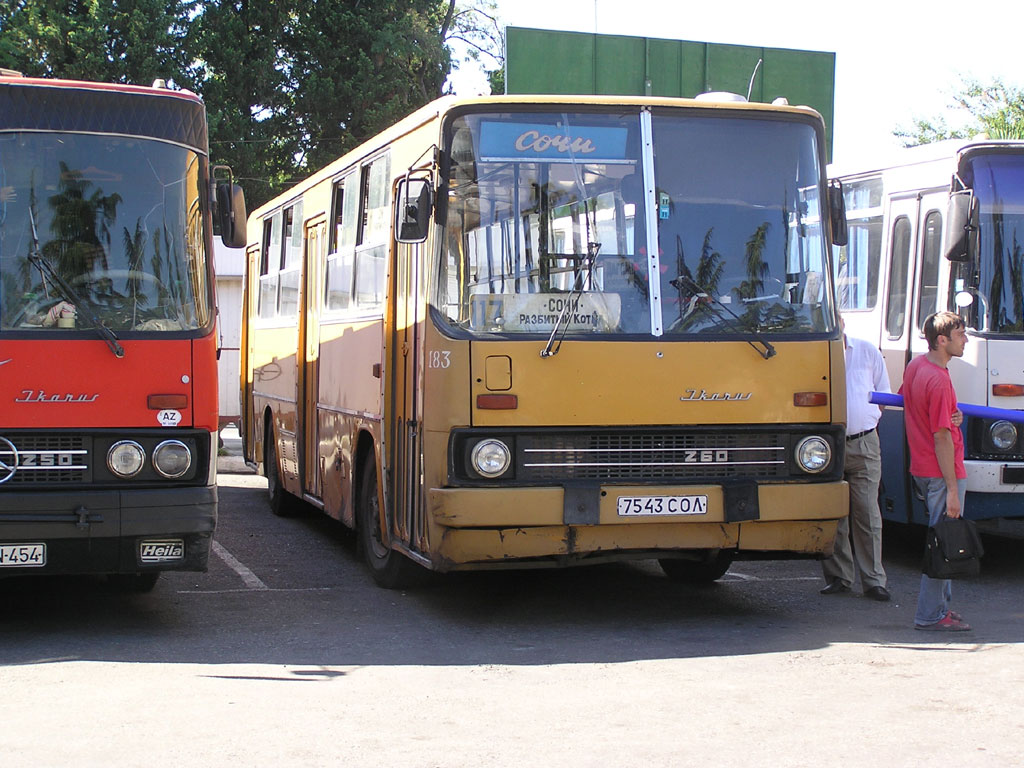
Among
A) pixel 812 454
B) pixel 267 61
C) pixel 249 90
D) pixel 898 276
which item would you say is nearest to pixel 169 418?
pixel 812 454

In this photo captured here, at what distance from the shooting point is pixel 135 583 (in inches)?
376

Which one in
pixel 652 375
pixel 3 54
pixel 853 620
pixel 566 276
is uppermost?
pixel 3 54

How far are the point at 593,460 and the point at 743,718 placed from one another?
7.62 feet

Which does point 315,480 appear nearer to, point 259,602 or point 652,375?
point 259,602

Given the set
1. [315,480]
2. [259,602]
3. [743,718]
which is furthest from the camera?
[315,480]

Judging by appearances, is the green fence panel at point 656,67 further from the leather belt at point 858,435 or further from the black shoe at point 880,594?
the black shoe at point 880,594

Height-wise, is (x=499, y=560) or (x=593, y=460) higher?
(x=593, y=460)

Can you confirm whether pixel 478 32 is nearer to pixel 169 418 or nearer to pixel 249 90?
pixel 249 90

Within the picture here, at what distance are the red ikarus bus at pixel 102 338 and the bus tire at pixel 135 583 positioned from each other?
3.95 feet

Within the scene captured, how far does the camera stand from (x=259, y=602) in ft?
31.6

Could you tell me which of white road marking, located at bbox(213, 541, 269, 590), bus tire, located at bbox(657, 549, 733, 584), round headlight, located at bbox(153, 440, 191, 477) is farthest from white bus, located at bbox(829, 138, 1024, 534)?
round headlight, located at bbox(153, 440, 191, 477)

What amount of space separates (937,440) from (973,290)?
2.32 meters

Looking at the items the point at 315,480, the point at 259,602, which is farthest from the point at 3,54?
the point at 259,602

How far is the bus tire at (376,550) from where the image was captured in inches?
392
